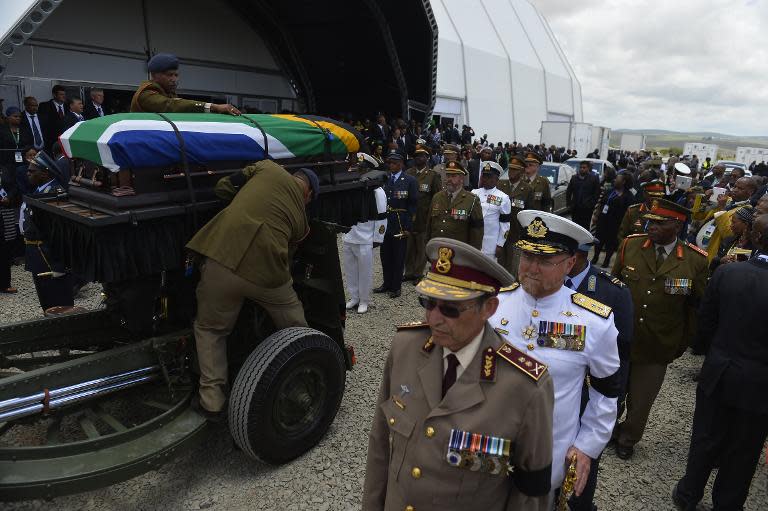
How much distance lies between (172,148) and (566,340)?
2445mm

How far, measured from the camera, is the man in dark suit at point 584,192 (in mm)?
9833

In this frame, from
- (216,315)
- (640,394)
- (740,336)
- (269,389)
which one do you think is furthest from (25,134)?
(740,336)

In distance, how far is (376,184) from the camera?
179 inches

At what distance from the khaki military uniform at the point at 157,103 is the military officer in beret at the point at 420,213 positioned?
4.60 metres

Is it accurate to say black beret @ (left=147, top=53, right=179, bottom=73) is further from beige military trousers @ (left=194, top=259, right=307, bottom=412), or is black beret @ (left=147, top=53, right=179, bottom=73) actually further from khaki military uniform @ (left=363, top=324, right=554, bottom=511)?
khaki military uniform @ (left=363, top=324, right=554, bottom=511)

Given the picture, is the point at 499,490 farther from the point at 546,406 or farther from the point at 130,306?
the point at 130,306

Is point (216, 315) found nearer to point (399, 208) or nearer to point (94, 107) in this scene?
point (399, 208)

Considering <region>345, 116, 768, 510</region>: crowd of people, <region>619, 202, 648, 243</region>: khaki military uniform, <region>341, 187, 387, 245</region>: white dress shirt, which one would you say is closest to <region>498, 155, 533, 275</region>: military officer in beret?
<region>619, 202, 648, 243</region>: khaki military uniform

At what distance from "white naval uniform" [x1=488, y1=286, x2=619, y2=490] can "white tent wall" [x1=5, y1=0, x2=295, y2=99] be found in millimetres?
11327

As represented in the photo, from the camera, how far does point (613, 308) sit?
2584mm

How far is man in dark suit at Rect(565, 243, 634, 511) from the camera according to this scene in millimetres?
2508

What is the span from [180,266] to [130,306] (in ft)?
1.27

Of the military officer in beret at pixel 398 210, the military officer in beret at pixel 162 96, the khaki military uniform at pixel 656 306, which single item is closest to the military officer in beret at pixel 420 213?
the military officer in beret at pixel 398 210

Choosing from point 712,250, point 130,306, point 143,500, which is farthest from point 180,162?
point 712,250
